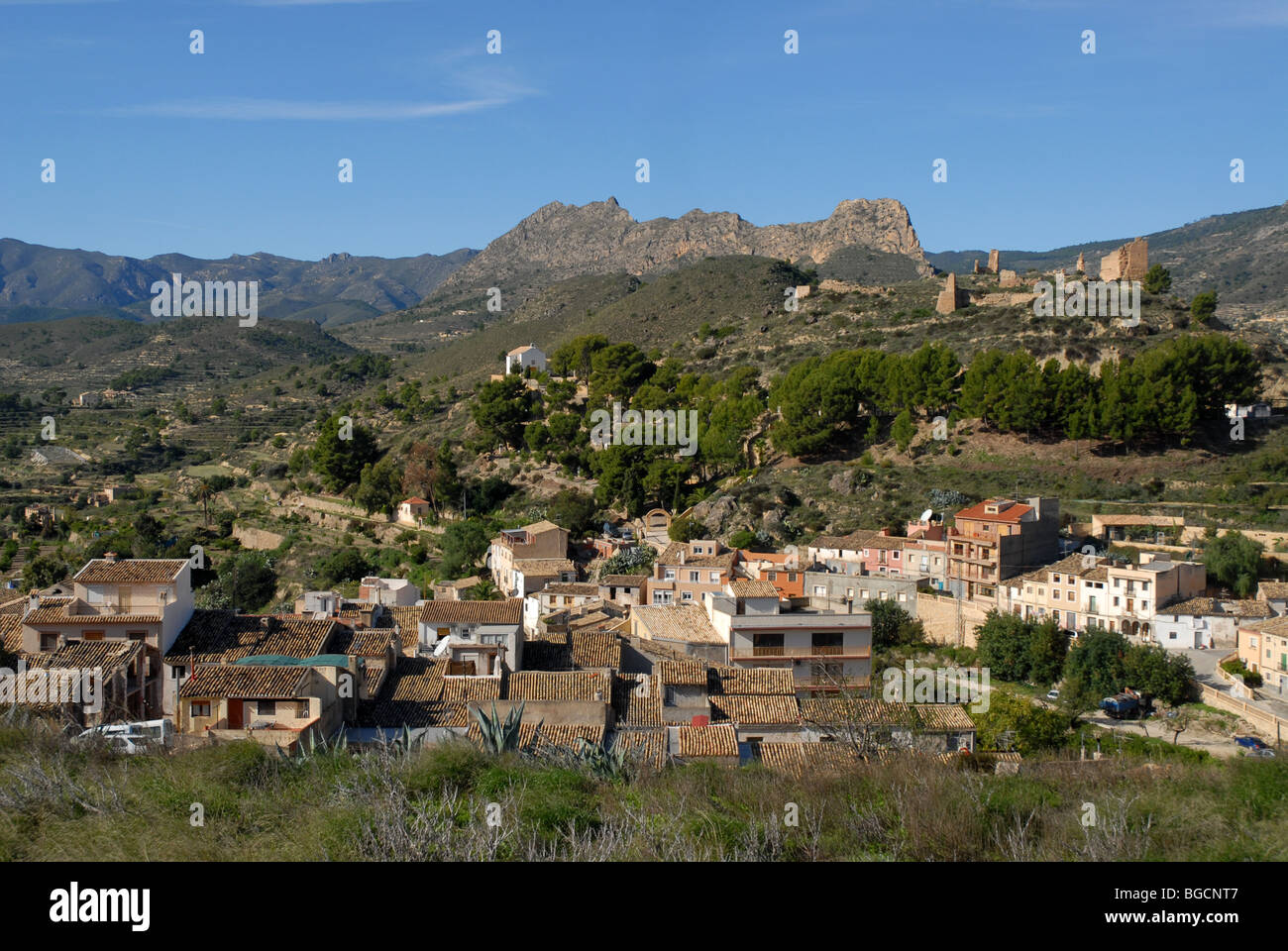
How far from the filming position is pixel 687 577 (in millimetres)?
23500

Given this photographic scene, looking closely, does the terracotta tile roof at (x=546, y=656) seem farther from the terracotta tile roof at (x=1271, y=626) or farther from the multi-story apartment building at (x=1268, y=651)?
the terracotta tile roof at (x=1271, y=626)

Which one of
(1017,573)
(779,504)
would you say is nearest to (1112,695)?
(1017,573)

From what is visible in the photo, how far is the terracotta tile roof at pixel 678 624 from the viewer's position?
57.3 feet

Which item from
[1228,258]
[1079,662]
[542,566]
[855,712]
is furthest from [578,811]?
[1228,258]

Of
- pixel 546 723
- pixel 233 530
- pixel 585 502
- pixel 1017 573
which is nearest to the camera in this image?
pixel 546 723

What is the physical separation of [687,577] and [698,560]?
100 cm

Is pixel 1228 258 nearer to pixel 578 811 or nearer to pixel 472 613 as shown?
pixel 472 613

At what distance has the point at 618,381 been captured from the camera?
39594 millimetres

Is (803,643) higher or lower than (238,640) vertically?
lower

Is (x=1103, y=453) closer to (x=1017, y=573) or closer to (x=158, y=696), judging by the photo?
(x=1017, y=573)

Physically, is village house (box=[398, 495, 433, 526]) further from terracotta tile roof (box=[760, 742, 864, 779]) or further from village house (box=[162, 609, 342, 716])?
Result: terracotta tile roof (box=[760, 742, 864, 779])

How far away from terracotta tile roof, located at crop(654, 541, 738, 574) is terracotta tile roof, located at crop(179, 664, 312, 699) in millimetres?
14140

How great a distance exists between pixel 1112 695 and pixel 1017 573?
5298mm

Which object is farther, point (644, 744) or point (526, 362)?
point (526, 362)
